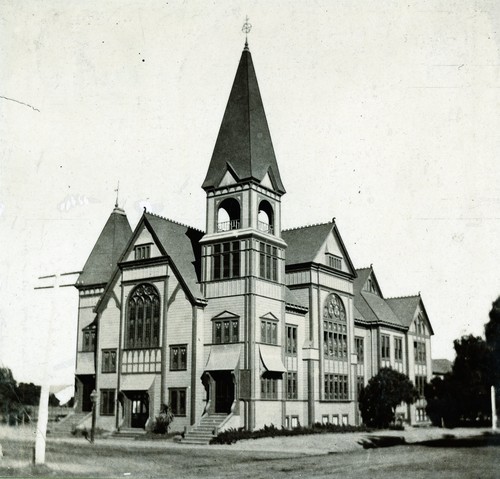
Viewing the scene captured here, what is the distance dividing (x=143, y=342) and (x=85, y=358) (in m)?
6.80

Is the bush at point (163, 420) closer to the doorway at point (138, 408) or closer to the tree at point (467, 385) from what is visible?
the doorway at point (138, 408)

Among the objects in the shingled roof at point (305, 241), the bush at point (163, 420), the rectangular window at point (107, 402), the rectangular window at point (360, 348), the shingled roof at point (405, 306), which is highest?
the shingled roof at point (305, 241)

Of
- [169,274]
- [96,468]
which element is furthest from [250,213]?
[96,468]

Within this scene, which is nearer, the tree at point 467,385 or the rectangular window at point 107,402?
the tree at point 467,385

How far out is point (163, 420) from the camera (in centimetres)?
3862

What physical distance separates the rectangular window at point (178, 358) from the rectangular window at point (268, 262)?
21.2 ft

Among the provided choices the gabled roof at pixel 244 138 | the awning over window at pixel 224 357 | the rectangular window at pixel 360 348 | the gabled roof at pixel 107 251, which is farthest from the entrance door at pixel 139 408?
the rectangular window at pixel 360 348

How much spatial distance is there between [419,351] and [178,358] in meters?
28.3

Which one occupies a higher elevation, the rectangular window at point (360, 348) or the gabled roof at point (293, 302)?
the gabled roof at point (293, 302)

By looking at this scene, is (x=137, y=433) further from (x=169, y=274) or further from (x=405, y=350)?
(x=405, y=350)

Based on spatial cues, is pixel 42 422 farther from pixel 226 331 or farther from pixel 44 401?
pixel 226 331

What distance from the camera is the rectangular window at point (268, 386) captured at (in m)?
38.8

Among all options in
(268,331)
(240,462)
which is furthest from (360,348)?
(240,462)

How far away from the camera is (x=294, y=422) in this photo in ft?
137
